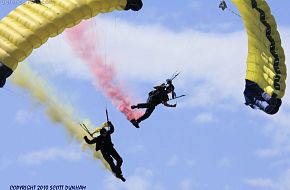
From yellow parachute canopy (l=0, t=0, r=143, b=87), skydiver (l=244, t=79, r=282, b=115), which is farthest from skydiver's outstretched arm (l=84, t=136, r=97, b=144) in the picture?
skydiver (l=244, t=79, r=282, b=115)

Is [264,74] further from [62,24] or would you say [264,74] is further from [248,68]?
[62,24]

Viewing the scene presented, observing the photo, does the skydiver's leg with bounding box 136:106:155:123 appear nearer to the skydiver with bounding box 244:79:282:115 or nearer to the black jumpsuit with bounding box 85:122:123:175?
the black jumpsuit with bounding box 85:122:123:175

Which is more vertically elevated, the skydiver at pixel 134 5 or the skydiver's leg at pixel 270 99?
the skydiver at pixel 134 5

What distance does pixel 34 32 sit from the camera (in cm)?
3331

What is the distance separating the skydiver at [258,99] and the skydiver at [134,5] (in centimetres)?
442

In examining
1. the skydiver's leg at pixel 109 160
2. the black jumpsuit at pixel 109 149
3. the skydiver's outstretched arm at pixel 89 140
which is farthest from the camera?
the skydiver's leg at pixel 109 160

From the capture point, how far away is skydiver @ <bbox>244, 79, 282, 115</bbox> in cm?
3744

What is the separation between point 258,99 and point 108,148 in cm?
531

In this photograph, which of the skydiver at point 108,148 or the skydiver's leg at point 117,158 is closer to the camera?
the skydiver at point 108,148

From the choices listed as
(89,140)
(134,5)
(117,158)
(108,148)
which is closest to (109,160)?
(117,158)

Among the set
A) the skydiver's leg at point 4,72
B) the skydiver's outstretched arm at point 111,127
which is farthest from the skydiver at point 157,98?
the skydiver's leg at point 4,72

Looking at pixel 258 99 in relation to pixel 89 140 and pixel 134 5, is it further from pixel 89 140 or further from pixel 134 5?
pixel 89 140

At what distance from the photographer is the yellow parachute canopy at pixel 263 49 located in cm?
3753

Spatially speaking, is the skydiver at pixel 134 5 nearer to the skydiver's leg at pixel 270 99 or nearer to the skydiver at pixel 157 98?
the skydiver at pixel 157 98
